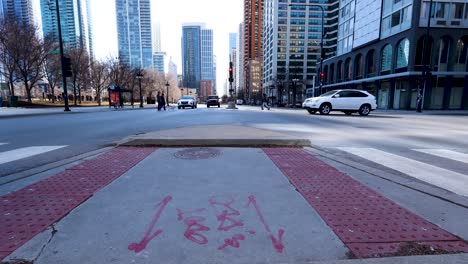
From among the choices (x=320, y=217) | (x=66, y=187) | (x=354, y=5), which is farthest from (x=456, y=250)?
(x=354, y=5)

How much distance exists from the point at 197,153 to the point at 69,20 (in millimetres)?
41636

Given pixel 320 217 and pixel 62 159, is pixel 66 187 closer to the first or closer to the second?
pixel 62 159

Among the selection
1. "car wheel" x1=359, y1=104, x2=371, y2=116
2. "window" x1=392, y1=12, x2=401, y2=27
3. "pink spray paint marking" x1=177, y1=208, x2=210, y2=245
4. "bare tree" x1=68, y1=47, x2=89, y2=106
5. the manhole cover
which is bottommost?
"pink spray paint marking" x1=177, y1=208, x2=210, y2=245

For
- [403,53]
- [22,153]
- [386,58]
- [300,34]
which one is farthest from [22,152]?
[300,34]

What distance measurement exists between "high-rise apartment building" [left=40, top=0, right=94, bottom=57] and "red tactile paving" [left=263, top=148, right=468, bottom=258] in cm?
4099

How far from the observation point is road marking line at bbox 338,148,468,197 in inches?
143

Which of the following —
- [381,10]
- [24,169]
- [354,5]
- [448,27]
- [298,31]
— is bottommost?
[24,169]

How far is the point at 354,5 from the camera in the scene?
4491 centimetres

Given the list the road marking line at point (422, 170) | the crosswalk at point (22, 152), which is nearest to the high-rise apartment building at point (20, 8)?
the crosswalk at point (22, 152)

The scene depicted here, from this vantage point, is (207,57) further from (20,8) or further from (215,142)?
(215,142)

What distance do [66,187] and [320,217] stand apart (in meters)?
3.26

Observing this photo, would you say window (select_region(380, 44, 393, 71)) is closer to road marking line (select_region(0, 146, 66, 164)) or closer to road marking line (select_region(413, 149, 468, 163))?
road marking line (select_region(413, 149, 468, 163))

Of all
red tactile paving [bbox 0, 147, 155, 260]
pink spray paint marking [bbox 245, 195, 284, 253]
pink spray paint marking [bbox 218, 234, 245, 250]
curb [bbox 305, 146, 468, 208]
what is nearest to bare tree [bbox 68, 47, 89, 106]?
red tactile paving [bbox 0, 147, 155, 260]

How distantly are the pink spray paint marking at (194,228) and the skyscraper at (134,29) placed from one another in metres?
116
